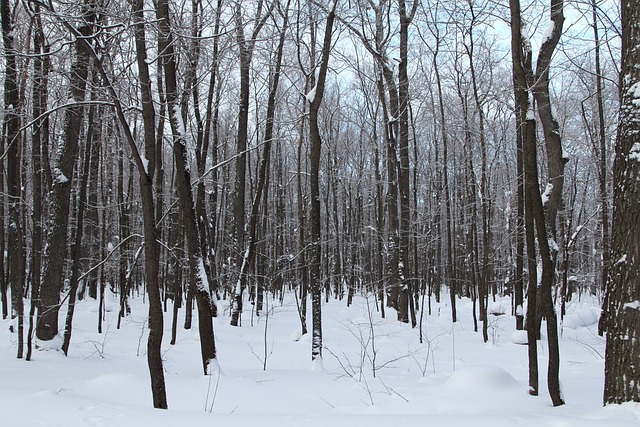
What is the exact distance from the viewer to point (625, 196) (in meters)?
3.90

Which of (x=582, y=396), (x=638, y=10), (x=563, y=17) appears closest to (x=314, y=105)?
(x=563, y=17)

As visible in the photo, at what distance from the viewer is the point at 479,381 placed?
16.6 feet

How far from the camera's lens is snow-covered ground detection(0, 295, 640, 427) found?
12.0 ft

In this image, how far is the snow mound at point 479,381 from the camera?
5008 millimetres

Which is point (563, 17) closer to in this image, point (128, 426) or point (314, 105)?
point (314, 105)

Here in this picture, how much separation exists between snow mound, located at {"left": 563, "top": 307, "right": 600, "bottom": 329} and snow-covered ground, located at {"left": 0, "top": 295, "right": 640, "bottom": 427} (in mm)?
2050

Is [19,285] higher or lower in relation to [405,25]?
lower

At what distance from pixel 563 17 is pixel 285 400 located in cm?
856

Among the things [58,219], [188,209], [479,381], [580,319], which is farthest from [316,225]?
[580,319]

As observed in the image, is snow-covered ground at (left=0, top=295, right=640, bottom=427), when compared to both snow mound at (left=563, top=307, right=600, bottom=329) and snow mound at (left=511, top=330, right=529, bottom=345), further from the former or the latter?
snow mound at (left=563, top=307, right=600, bottom=329)

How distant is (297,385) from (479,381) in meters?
2.87

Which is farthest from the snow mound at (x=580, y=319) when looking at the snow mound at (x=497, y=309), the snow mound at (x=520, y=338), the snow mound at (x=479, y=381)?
the snow mound at (x=479, y=381)

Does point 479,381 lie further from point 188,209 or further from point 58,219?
point 58,219

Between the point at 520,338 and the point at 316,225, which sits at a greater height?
the point at 316,225
